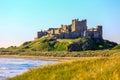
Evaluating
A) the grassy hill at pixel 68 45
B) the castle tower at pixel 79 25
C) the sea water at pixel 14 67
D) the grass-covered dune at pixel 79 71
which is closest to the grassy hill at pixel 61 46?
the grassy hill at pixel 68 45

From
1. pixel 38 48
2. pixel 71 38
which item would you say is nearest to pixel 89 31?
pixel 71 38

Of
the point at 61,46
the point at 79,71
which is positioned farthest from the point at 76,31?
the point at 79,71

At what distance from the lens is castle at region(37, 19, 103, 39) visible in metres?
172

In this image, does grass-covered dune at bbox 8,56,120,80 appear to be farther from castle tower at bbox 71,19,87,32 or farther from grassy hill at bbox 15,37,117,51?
castle tower at bbox 71,19,87,32

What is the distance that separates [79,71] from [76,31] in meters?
164

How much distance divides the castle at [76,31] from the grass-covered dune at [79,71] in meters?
150

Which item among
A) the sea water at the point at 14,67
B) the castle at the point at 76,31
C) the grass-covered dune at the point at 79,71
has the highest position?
the castle at the point at 76,31

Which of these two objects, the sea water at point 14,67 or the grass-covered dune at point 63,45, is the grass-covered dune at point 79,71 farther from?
the grass-covered dune at point 63,45

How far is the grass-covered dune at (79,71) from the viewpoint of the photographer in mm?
15227

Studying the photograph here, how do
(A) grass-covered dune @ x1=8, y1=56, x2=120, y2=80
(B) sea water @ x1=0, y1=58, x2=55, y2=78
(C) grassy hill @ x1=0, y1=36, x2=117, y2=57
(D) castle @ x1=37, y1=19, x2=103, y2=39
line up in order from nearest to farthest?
(A) grass-covered dune @ x1=8, y1=56, x2=120, y2=80, (B) sea water @ x1=0, y1=58, x2=55, y2=78, (C) grassy hill @ x1=0, y1=36, x2=117, y2=57, (D) castle @ x1=37, y1=19, x2=103, y2=39

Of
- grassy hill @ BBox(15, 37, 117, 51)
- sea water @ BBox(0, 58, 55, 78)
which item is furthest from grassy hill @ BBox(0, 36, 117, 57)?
sea water @ BBox(0, 58, 55, 78)

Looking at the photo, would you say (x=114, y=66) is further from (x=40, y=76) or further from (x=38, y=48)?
(x=38, y=48)

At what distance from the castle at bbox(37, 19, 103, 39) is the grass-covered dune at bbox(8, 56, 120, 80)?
491 feet

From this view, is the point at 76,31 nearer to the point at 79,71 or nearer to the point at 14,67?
the point at 14,67
